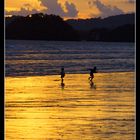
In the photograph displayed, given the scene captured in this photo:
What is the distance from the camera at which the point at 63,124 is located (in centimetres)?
782

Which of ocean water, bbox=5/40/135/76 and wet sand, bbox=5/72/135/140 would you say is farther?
ocean water, bbox=5/40/135/76

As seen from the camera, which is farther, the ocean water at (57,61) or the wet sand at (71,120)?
the ocean water at (57,61)

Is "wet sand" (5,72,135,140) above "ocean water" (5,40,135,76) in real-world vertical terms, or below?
below

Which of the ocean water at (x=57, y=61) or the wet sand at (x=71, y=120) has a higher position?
the ocean water at (x=57, y=61)

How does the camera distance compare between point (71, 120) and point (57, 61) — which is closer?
point (71, 120)

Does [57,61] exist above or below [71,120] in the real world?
above

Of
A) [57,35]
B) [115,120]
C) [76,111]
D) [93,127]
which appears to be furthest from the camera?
[57,35]
